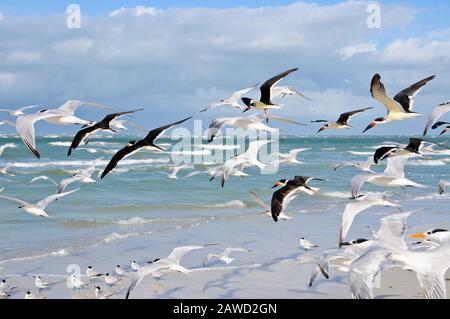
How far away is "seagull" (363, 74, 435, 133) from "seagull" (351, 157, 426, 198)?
2.27 feet

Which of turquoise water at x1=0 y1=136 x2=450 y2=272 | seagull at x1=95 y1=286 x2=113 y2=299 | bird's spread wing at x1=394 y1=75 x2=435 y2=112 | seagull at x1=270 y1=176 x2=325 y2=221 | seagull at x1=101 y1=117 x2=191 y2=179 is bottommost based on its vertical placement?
turquoise water at x1=0 y1=136 x2=450 y2=272

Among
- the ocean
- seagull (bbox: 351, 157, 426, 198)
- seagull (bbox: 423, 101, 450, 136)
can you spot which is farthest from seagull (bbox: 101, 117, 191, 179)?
seagull (bbox: 423, 101, 450, 136)

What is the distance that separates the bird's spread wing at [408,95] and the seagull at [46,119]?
420cm

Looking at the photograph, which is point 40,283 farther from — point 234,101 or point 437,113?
point 437,113

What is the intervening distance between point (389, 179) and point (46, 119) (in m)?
5.16

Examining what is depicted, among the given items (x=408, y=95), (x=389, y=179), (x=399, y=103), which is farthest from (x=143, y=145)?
(x=408, y=95)

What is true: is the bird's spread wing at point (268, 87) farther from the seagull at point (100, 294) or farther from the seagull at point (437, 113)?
the seagull at point (100, 294)

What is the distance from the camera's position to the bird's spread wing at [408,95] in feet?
29.2

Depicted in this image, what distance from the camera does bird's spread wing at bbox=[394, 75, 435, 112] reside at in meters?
8.91

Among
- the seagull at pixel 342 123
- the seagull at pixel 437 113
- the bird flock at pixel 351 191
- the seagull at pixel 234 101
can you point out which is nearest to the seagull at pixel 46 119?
the bird flock at pixel 351 191

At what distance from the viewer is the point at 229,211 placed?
696 inches

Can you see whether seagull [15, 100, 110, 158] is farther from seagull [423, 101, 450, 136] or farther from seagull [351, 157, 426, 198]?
seagull [423, 101, 450, 136]

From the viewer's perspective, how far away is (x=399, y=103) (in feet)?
28.7
